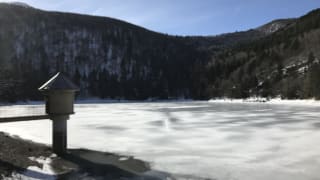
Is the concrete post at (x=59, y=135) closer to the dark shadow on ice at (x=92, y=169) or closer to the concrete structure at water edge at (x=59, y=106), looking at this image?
the concrete structure at water edge at (x=59, y=106)

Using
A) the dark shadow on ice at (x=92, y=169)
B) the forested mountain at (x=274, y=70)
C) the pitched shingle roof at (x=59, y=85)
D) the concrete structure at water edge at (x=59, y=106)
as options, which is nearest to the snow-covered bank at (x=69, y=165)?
the dark shadow on ice at (x=92, y=169)

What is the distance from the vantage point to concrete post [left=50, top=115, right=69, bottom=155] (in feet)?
66.0

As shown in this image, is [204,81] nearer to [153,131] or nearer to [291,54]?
[291,54]

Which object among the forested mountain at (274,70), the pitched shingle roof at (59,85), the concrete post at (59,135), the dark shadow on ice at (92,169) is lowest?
the dark shadow on ice at (92,169)

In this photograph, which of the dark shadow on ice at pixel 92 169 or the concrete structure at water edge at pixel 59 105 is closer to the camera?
the dark shadow on ice at pixel 92 169

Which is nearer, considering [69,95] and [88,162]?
[88,162]

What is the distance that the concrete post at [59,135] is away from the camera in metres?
20.1

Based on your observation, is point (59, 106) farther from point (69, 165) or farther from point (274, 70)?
point (274, 70)

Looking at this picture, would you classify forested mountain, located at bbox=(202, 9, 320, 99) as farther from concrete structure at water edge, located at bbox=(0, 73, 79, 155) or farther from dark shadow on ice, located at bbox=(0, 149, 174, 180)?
dark shadow on ice, located at bbox=(0, 149, 174, 180)

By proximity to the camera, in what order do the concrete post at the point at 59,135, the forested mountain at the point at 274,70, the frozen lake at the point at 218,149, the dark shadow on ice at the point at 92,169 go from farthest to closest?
the forested mountain at the point at 274,70, the concrete post at the point at 59,135, the frozen lake at the point at 218,149, the dark shadow on ice at the point at 92,169

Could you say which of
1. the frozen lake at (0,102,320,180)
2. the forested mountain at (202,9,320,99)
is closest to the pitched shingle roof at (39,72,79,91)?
the frozen lake at (0,102,320,180)

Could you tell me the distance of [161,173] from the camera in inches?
611

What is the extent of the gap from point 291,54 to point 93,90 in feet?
288

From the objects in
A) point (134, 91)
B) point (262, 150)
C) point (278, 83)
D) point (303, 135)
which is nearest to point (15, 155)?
point (262, 150)
